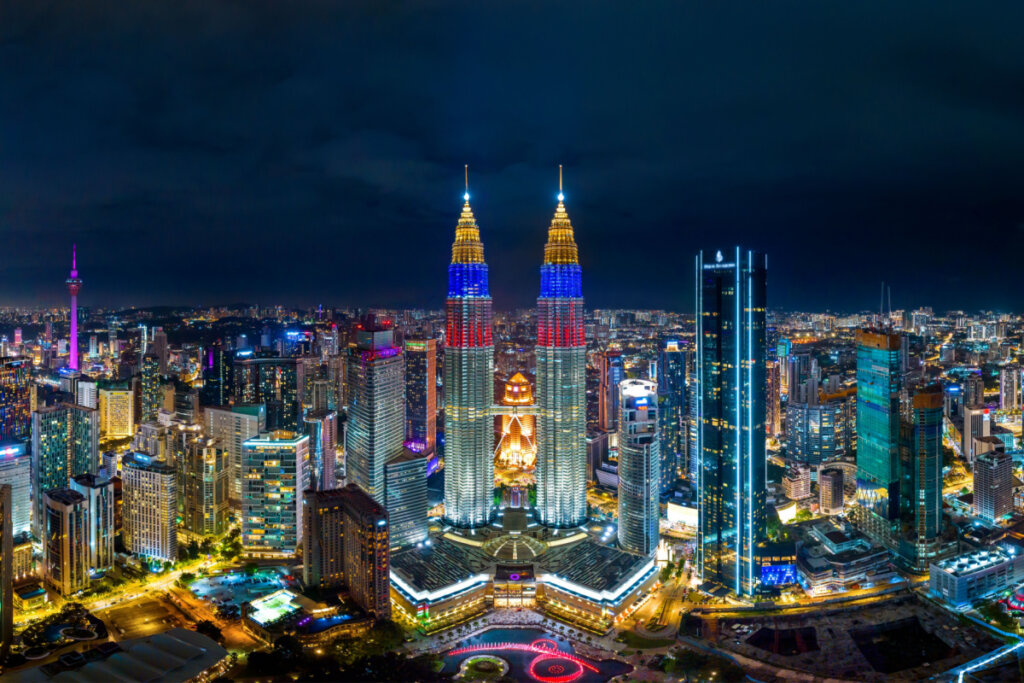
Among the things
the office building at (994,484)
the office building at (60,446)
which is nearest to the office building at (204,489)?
the office building at (60,446)

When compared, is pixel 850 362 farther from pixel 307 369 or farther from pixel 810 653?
pixel 307 369

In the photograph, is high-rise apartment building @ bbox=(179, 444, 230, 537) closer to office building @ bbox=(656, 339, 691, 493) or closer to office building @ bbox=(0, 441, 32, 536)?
office building @ bbox=(0, 441, 32, 536)

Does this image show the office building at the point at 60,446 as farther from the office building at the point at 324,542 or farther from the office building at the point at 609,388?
the office building at the point at 609,388

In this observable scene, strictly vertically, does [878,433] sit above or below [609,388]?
below

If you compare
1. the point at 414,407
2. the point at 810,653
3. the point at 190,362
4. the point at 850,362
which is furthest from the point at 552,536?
the point at 190,362

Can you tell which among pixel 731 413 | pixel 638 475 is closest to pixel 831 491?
pixel 638 475

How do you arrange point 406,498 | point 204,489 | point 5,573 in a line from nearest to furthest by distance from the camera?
point 5,573, point 406,498, point 204,489

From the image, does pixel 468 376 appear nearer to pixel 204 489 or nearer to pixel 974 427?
pixel 204 489
